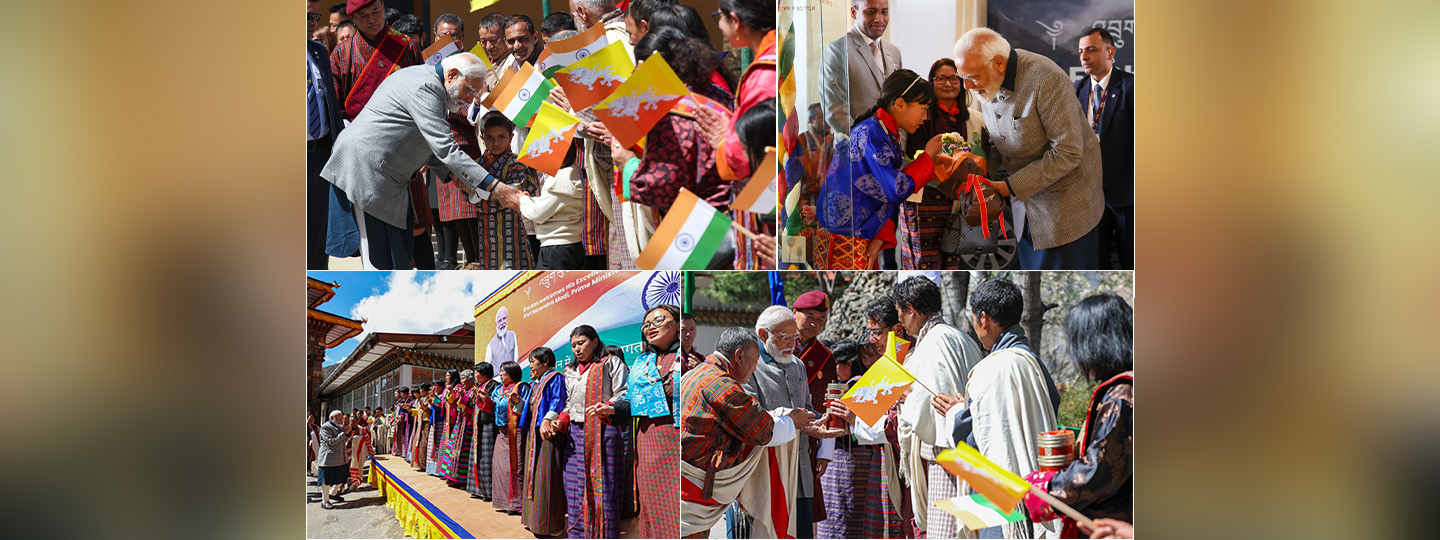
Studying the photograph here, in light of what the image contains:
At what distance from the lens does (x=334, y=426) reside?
321cm

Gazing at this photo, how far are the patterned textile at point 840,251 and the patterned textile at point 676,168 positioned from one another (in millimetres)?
365

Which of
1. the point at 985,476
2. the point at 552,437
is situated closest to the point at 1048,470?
the point at 985,476

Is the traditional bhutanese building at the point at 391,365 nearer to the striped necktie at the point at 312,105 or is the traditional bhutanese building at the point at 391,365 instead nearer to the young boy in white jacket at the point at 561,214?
the young boy in white jacket at the point at 561,214

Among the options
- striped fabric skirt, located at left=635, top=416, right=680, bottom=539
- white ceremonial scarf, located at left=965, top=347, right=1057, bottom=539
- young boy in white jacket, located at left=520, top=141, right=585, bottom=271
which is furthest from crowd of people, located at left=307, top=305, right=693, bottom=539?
white ceremonial scarf, located at left=965, top=347, right=1057, bottom=539

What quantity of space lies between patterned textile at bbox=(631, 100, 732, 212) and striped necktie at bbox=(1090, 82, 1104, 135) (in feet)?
4.31

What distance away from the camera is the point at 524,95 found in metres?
3.09

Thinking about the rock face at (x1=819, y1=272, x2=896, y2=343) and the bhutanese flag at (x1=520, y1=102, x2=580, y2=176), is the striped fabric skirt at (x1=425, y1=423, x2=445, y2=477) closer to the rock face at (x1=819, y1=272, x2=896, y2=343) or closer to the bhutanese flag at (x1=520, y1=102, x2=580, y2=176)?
the bhutanese flag at (x1=520, y1=102, x2=580, y2=176)

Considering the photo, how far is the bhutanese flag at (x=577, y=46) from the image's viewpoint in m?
3.05

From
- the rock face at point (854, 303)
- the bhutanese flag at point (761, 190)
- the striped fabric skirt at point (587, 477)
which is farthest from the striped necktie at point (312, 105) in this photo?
the rock face at point (854, 303)

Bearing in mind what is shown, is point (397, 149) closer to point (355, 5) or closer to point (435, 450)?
point (355, 5)

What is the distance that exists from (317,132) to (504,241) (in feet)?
2.64

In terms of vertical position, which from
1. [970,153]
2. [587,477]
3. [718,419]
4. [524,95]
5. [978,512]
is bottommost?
[978,512]
